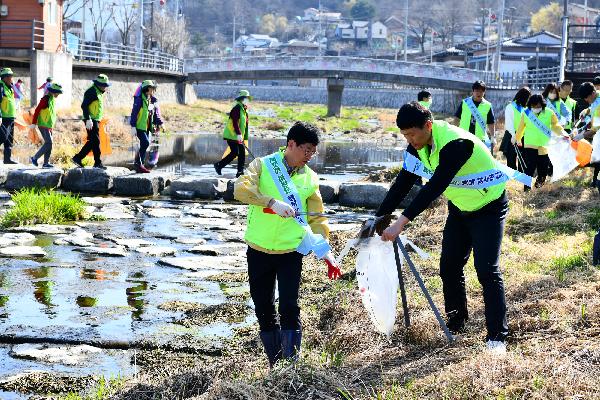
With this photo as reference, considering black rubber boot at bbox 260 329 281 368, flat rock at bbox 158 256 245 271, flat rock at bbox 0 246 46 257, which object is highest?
black rubber boot at bbox 260 329 281 368

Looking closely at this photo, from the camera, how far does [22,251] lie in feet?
31.5

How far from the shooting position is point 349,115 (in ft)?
183

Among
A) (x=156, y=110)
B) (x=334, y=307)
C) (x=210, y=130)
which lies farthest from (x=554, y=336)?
(x=210, y=130)

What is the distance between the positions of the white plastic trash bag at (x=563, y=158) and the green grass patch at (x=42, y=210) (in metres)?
6.08

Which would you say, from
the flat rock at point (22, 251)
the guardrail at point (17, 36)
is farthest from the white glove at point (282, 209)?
the guardrail at point (17, 36)

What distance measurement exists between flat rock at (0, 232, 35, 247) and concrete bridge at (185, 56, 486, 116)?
43599mm

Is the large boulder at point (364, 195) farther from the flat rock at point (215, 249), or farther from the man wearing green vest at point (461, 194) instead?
the man wearing green vest at point (461, 194)

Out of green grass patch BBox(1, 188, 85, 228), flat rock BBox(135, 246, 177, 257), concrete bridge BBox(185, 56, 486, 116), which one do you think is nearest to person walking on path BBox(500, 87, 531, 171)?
flat rock BBox(135, 246, 177, 257)

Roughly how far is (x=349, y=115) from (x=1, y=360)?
166ft

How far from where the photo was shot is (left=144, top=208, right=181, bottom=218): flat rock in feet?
41.7

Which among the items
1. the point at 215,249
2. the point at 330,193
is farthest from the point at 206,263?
the point at 330,193

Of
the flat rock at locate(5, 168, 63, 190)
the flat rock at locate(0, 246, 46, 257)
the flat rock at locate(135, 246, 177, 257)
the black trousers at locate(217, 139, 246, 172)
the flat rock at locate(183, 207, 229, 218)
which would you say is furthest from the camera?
the black trousers at locate(217, 139, 246, 172)

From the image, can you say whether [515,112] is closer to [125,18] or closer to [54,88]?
[54,88]

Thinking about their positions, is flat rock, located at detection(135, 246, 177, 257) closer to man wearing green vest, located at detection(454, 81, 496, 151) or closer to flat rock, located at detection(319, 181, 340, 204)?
flat rock, located at detection(319, 181, 340, 204)
